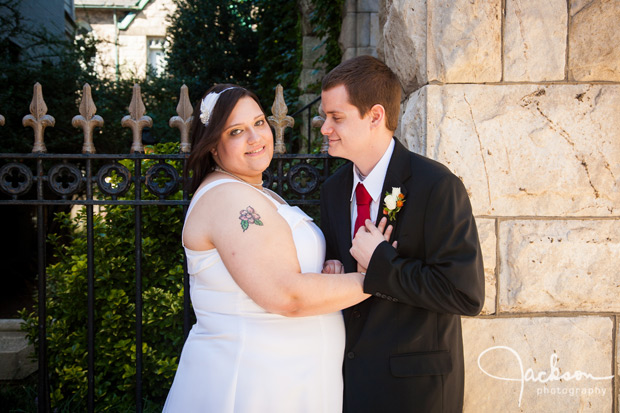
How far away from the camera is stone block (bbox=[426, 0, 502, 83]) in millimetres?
2158

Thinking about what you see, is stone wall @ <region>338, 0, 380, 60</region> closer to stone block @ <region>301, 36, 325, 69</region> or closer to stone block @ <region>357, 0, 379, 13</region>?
stone block @ <region>357, 0, 379, 13</region>

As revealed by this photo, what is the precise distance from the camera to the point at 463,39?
2.16 meters

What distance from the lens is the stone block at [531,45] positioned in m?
2.18

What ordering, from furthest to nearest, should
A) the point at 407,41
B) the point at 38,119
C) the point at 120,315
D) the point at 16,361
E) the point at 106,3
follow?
1. the point at 106,3
2. the point at 16,361
3. the point at 120,315
4. the point at 38,119
5. the point at 407,41

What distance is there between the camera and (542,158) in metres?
2.18

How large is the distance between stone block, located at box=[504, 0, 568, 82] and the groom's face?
0.77 metres

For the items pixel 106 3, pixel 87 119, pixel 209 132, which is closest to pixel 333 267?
pixel 209 132

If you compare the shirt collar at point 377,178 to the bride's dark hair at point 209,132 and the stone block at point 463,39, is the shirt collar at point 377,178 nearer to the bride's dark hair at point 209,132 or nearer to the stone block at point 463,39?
the stone block at point 463,39

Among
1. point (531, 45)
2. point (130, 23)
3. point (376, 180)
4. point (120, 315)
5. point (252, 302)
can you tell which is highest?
point (130, 23)

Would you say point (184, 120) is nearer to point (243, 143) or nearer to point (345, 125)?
point (243, 143)

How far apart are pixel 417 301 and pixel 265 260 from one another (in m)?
0.56

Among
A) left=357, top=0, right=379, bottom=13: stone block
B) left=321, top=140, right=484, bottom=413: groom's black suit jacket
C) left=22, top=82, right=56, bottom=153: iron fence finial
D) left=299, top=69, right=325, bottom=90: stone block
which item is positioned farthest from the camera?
left=299, top=69, right=325, bottom=90: stone block

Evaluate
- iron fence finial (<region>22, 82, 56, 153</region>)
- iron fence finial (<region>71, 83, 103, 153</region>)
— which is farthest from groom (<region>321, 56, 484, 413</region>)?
iron fence finial (<region>22, 82, 56, 153</region>)

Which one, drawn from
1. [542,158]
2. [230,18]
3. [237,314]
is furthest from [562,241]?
[230,18]
